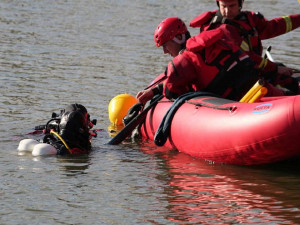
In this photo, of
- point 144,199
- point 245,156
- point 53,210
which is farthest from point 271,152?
point 53,210

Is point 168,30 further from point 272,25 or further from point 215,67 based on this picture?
point 272,25

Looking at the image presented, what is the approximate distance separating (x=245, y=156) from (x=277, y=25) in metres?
2.12

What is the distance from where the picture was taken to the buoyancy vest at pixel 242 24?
865 cm

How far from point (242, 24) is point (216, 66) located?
610 millimetres

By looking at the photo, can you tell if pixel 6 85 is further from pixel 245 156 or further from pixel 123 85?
pixel 245 156

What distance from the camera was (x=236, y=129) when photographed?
25.0 feet

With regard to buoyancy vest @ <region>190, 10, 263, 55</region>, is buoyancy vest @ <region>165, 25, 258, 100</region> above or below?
below

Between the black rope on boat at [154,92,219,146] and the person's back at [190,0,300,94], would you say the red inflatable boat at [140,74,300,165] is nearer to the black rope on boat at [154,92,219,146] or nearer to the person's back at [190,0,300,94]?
the black rope on boat at [154,92,219,146]

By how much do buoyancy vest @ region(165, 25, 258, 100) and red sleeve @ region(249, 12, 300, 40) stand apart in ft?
2.18

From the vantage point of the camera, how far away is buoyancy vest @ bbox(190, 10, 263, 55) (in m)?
8.65

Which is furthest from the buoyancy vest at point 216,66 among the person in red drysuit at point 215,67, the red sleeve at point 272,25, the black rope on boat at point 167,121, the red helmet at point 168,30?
the red sleeve at point 272,25

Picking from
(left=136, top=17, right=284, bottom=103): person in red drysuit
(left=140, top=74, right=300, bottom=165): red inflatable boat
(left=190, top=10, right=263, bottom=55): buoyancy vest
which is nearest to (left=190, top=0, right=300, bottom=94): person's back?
(left=190, top=10, right=263, bottom=55): buoyancy vest

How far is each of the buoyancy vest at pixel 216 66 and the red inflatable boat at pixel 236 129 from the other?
0.23 m

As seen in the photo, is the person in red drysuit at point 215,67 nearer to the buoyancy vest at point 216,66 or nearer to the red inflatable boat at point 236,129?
the buoyancy vest at point 216,66
